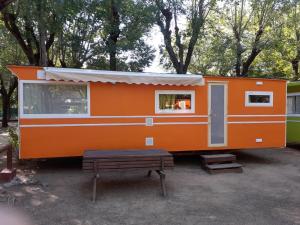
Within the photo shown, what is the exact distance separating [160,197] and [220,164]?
2.89 m

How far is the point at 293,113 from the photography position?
11.9 metres

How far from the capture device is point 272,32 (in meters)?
16.2

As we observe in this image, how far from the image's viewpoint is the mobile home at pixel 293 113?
456 inches

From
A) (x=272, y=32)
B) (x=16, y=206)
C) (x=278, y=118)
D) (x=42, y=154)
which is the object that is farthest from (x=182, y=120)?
(x=272, y=32)

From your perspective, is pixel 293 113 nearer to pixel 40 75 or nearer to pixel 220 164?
pixel 220 164

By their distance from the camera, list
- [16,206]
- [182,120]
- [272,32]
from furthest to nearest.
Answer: [272,32]
[182,120]
[16,206]

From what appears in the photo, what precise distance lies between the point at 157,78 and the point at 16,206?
4410mm

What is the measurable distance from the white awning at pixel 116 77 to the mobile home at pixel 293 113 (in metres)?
5.51

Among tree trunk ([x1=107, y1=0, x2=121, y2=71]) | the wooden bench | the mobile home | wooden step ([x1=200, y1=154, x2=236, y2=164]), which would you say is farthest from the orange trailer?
tree trunk ([x1=107, y1=0, x2=121, y2=71])

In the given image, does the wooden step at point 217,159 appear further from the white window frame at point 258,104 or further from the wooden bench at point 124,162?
the wooden bench at point 124,162

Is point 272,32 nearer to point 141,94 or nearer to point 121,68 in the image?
point 121,68

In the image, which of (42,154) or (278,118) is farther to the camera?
(278,118)

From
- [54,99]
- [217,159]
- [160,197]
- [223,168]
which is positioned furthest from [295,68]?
[160,197]

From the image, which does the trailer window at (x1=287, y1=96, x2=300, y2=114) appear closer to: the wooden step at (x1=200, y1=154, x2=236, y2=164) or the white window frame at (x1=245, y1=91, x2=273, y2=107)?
the white window frame at (x1=245, y1=91, x2=273, y2=107)
